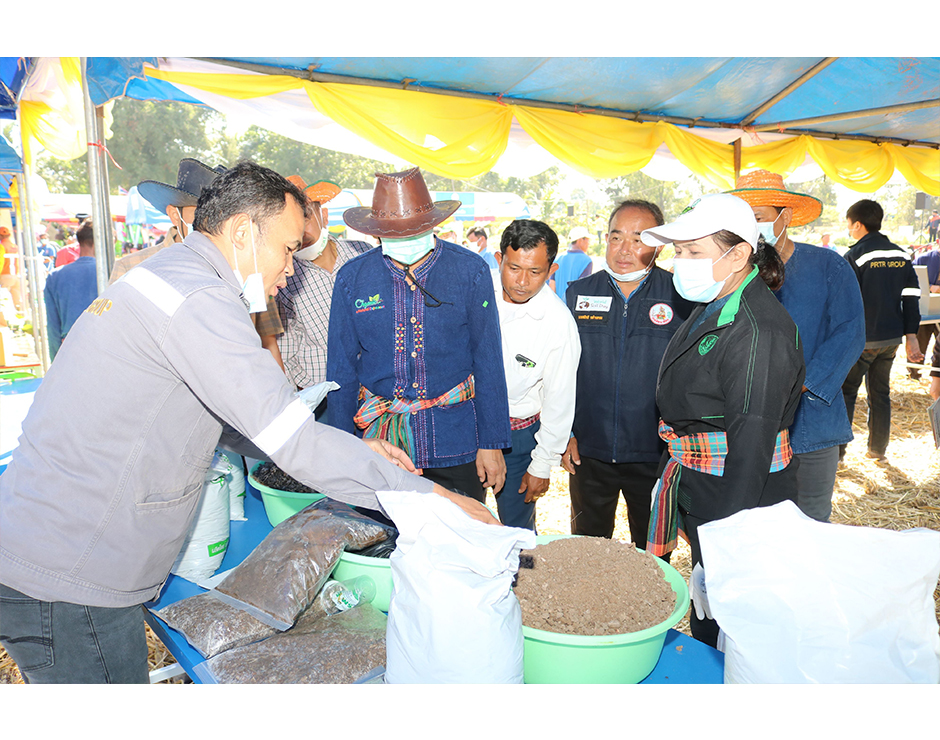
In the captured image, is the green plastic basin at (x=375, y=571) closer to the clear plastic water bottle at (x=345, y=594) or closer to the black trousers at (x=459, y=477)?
the clear plastic water bottle at (x=345, y=594)

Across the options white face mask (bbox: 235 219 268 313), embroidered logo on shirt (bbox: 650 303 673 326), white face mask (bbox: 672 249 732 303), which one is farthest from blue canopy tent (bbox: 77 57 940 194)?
white face mask (bbox: 672 249 732 303)

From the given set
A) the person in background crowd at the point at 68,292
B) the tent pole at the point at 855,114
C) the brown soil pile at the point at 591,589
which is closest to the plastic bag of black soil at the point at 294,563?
the brown soil pile at the point at 591,589

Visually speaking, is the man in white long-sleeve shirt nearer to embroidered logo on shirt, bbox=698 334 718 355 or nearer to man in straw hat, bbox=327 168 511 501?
man in straw hat, bbox=327 168 511 501

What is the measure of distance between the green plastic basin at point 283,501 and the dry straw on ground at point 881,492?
77.3 inches

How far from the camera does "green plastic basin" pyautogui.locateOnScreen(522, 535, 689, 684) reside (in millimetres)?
1131

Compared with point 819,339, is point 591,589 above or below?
below

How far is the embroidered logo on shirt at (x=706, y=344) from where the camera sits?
1654mm

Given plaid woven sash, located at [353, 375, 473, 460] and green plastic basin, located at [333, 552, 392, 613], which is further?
plaid woven sash, located at [353, 375, 473, 460]

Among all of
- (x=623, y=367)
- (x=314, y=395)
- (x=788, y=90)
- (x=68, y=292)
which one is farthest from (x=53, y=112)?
(x=788, y=90)

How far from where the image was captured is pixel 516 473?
2.61 m

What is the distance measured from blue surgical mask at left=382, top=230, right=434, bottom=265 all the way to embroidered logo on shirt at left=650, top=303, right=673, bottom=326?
3.07ft

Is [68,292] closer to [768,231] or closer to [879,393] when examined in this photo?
[768,231]

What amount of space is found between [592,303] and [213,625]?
185 cm
